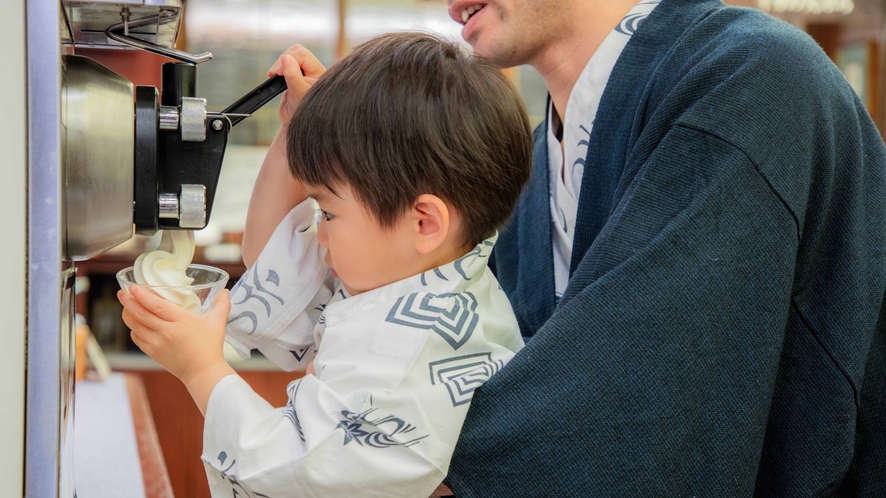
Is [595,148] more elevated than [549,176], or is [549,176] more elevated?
[595,148]

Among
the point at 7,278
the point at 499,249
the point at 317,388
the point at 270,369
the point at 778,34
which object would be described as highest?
the point at 778,34

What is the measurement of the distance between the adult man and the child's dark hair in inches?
5.4

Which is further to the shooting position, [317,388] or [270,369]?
[270,369]

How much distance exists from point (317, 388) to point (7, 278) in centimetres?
27

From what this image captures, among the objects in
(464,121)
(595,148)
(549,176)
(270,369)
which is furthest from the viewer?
(270,369)

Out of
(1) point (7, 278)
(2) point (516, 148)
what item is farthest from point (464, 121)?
(1) point (7, 278)

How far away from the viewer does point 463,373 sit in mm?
752

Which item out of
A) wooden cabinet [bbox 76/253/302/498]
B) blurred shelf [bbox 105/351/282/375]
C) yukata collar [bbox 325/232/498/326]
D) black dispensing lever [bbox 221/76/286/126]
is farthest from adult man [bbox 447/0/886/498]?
blurred shelf [bbox 105/351/282/375]

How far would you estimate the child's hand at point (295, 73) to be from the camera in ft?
3.03

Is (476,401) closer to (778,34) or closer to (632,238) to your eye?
(632,238)

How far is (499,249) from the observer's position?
4.40ft

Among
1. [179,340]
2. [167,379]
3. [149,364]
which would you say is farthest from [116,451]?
[149,364]

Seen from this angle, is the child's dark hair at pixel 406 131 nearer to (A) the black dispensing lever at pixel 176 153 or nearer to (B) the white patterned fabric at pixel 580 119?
(A) the black dispensing lever at pixel 176 153

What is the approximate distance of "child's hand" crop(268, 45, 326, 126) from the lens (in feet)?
3.03
